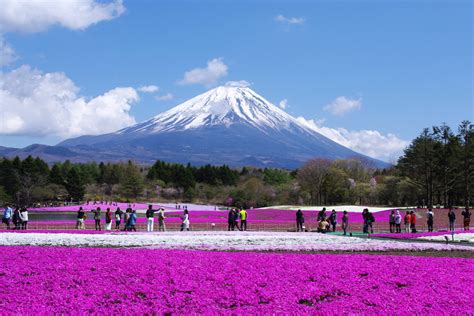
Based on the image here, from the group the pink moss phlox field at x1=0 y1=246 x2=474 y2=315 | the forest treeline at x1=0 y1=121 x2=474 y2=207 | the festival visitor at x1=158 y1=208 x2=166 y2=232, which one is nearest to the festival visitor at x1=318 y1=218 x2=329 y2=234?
the festival visitor at x1=158 y1=208 x2=166 y2=232

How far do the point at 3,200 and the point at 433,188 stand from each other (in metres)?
73.0

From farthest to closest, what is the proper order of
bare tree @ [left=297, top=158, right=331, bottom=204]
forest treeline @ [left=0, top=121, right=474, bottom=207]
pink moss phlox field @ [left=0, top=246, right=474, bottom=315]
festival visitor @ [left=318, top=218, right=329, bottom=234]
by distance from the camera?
bare tree @ [left=297, top=158, right=331, bottom=204] → forest treeline @ [left=0, top=121, right=474, bottom=207] → festival visitor @ [left=318, top=218, right=329, bottom=234] → pink moss phlox field @ [left=0, top=246, right=474, bottom=315]

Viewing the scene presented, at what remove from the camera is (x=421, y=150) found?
2896 inches

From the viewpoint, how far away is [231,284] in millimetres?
12742

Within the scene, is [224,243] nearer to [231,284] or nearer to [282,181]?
[231,284]

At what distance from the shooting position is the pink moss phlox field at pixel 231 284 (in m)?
10.7

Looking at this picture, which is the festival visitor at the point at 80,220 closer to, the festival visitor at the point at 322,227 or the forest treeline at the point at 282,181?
the festival visitor at the point at 322,227

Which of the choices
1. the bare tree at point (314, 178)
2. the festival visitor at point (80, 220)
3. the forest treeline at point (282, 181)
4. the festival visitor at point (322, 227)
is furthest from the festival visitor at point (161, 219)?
the bare tree at point (314, 178)

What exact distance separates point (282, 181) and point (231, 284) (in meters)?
122

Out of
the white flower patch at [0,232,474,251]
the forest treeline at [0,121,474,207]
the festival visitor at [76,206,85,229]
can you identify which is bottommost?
the white flower patch at [0,232,474,251]

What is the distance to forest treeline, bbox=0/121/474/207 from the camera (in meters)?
75.2

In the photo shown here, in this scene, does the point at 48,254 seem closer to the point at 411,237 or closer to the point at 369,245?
the point at 369,245

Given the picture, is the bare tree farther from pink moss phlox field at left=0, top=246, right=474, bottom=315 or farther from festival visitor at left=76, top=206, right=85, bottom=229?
pink moss phlox field at left=0, top=246, right=474, bottom=315

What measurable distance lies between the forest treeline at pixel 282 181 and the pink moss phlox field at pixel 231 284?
55.9 m
